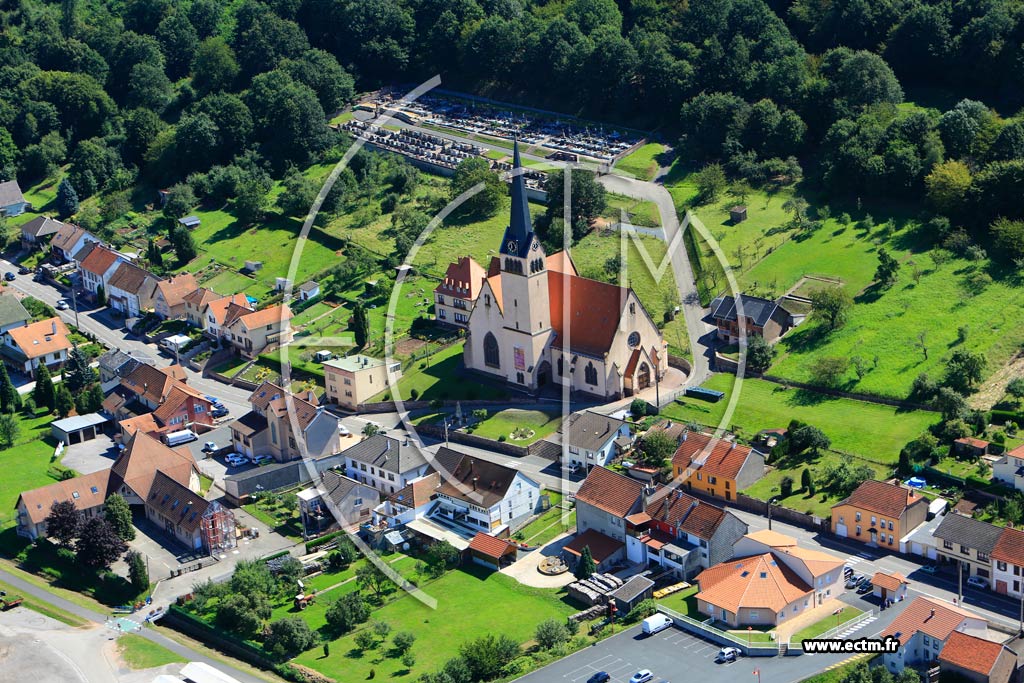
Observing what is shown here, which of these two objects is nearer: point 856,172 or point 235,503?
point 235,503

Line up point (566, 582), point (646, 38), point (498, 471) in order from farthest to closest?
1. point (646, 38)
2. point (498, 471)
3. point (566, 582)

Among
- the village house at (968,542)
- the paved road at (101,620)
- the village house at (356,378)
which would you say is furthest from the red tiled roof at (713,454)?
the paved road at (101,620)

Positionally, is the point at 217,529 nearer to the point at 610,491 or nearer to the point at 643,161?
the point at 610,491

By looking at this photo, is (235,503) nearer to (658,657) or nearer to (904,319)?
(658,657)

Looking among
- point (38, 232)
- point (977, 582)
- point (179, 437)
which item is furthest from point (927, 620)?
point (38, 232)

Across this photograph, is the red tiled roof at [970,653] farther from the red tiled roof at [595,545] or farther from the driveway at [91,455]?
the driveway at [91,455]

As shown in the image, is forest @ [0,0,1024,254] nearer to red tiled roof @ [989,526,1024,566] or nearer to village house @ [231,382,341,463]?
red tiled roof @ [989,526,1024,566]

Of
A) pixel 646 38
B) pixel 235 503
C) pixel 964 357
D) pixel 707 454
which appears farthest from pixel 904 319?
pixel 646 38
